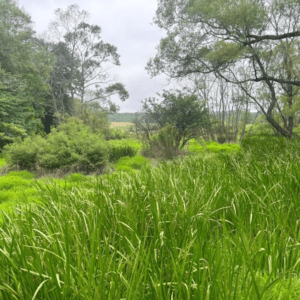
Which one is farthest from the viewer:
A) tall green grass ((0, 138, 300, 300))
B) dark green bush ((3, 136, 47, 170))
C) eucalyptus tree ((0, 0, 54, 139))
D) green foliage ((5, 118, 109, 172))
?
eucalyptus tree ((0, 0, 54, 139))

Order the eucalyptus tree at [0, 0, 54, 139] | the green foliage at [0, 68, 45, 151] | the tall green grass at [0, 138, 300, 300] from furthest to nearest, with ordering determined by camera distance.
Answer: the eucalyptus tree at [0, 0, 54, 139]
the green foliage at [0, 68, 45, 151]
the tall green grass at [0, 138, 300, 300]

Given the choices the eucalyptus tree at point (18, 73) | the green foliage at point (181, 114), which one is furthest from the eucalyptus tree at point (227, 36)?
the eucalyptus tree at point (18, 73)

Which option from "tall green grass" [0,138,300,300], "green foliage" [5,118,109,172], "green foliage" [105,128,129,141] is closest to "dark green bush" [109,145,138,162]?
"green foliage" [5,118,109,172]

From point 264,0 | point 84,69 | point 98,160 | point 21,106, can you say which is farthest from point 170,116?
point 84,69

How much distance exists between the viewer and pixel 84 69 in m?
21.8

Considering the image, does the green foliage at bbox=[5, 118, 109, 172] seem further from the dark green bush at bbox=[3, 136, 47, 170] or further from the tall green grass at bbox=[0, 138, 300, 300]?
the tall green grass at bbox=[0, 138, 300, 300]

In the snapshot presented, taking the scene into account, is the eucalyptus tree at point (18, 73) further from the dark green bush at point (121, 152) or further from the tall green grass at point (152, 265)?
the tall green grass at point (152, 265)

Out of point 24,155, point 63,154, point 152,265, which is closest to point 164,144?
point 63,154

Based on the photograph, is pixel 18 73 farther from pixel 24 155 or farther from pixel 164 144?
pixel 164 144

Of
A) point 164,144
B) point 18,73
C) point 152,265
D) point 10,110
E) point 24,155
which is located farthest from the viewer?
point 18,73

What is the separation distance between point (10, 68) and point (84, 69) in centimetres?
776

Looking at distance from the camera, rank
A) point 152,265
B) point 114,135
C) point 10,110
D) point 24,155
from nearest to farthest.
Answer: point 152,265 < point 24,155 < point 10,110 < point 114,135

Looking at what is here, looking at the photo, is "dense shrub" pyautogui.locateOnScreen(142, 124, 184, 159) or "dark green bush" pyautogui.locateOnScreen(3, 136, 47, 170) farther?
"dense shrub" pyautogui.locateOnScreen(142, 124, 184, 159)

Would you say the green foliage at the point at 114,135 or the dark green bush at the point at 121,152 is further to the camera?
the green foliage at the point at 114,135
